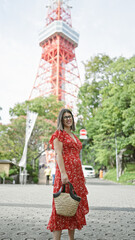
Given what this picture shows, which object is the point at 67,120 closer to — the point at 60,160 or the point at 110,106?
the point at 60,160

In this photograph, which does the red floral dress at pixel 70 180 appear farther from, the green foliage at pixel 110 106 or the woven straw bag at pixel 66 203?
the green foliage at pixel 110 106

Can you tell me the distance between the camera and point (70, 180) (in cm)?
270

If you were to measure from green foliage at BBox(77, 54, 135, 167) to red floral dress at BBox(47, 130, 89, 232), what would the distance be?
12986 mm

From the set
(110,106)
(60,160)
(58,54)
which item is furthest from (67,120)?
(58,54)

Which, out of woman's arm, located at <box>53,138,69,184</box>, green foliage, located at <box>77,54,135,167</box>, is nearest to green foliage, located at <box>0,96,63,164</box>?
green foliage, located at <box>77,54,135,167</box>

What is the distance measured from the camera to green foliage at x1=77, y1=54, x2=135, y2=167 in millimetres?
16547

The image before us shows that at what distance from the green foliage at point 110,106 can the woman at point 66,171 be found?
12.9 m

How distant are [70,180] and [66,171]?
0.36ft

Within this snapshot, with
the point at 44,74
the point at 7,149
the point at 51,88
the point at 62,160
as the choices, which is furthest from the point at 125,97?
the point at 44,74

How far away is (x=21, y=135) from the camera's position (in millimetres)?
20734

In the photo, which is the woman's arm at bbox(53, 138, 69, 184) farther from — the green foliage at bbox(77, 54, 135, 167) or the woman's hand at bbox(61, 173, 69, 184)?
the green foliage at bbox(77, 54, 135, 167)

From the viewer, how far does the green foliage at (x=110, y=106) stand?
1655cm

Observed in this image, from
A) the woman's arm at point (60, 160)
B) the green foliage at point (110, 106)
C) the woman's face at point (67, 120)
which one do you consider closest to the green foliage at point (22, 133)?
the green foliage at point (110, 106)

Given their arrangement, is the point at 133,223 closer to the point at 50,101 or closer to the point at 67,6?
the point at 50,101
